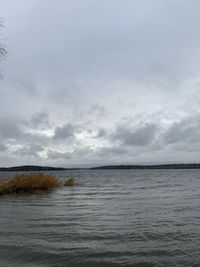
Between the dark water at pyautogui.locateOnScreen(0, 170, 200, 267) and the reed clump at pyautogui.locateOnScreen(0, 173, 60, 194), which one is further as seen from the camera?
the reed clump at pyautogui.locateOnScreen(0, 173, 60, 194)

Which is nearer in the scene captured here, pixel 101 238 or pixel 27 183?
pixel 101 238

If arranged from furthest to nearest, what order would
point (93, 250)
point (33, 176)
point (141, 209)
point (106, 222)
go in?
point (33, 176), point (141, 209), point (106, 222), point (93, 250)

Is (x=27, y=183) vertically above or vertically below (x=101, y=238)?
above

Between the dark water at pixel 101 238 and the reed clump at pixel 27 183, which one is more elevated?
the reed clump at pixel 27 183

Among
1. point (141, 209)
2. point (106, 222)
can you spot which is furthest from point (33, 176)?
point (106, 222)

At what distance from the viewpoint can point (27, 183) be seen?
3384 centimetres

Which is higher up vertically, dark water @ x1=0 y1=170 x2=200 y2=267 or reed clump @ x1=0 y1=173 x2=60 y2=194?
reed clump @ x1=0 y1=173 x2=60 y2=194

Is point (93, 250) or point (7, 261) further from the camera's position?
point (93, 250)

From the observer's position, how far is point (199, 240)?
10.5 meters

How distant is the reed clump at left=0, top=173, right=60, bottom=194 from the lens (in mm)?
31944

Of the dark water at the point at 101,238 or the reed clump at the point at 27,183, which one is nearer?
the dark water at the point at 101,238

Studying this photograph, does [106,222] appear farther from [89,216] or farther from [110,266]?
[110,266]

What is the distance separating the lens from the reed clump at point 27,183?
31.9 meters

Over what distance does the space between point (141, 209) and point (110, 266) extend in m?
9.64
